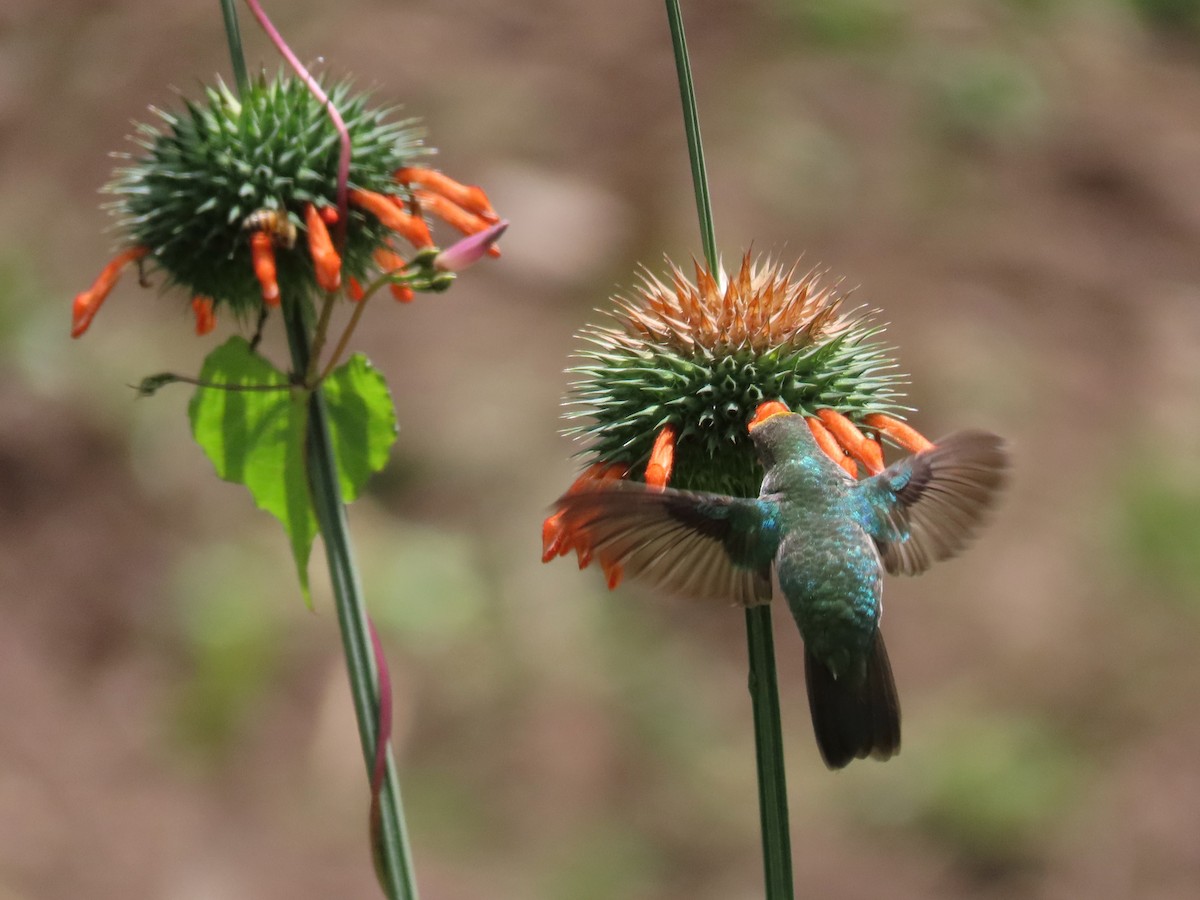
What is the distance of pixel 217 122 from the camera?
202cm

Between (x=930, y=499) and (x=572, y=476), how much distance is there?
13.2 feet

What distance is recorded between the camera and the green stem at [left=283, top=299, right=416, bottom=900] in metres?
1.73

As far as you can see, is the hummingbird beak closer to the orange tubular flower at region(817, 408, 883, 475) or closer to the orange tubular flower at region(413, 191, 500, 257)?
the orange tubular flower at region(817, 408, 883, 475)

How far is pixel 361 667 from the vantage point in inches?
68.8

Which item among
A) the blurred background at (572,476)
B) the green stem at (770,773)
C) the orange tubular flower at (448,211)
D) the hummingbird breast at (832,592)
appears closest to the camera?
the green stem at (770,773)

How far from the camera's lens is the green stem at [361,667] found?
5.67 feet

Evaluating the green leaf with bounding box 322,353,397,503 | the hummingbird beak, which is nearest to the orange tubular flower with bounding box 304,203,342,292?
the green leaf with bounding box 322,353,397,503

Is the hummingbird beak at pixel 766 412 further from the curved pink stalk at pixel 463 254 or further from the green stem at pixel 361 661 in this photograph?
the green stem at pixel 361 661

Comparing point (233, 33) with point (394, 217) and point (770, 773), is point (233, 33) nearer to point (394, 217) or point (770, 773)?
point (394, 217)

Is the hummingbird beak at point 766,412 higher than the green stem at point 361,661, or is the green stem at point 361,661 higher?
the hummingbird beak at point 766,412

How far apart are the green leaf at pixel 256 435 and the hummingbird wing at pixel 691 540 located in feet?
1.56

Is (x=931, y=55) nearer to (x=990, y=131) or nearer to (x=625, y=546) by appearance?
(x=990, y=131)

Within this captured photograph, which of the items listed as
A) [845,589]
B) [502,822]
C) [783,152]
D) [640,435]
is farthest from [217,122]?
[783,152]

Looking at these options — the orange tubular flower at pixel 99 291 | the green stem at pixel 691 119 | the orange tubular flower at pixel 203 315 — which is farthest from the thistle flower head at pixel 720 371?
the orange tubular flower at pixel 99 291
